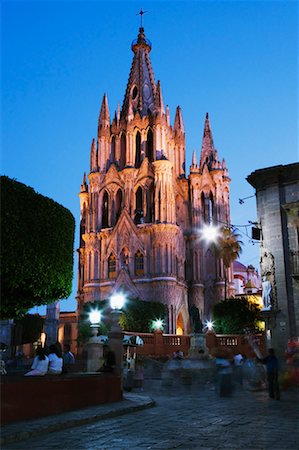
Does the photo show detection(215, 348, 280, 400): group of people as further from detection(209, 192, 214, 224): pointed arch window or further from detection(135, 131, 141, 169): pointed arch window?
detection(135, 131, 141, 169): pointed arch window

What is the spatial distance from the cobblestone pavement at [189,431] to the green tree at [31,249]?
4894 millimetres

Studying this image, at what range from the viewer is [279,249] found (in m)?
26.8

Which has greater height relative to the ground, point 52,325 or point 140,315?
point 140,315

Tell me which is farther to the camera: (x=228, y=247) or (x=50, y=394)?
(x=228, y=247)

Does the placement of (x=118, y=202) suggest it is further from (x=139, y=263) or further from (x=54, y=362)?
(x=54, y=362)

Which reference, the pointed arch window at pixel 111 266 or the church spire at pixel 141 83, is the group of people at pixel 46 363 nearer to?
the pointed arch window at pixel 111 266

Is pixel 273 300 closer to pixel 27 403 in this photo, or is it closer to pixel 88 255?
pixel 27 403

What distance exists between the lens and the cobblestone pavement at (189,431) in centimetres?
788

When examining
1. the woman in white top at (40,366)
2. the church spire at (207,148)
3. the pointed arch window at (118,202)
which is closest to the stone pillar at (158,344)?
the pointed arch window at (118,202)

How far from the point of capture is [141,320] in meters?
44.8

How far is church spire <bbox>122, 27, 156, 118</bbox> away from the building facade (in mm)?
31473

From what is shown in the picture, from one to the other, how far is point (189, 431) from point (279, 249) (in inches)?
743

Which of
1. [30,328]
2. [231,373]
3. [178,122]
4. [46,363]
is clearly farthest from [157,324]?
[46,363]

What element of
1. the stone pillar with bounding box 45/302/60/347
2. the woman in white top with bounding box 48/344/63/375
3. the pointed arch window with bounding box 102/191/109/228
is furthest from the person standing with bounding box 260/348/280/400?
the pointed arch window with bounding box 102/191/109/228
